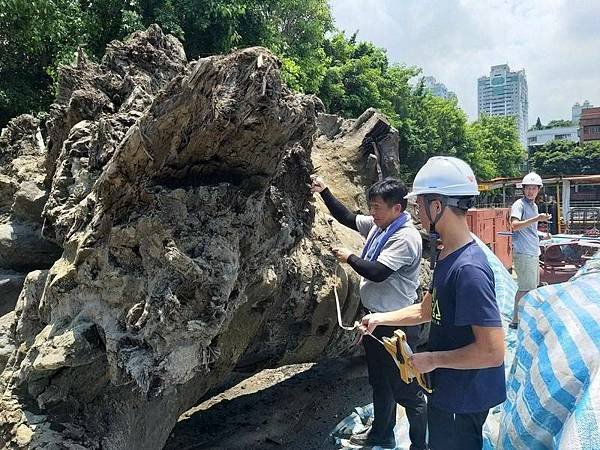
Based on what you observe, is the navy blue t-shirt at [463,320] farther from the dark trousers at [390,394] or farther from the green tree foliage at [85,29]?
the green tree foliage at [85,29]

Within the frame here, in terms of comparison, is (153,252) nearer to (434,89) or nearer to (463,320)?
(463,320)

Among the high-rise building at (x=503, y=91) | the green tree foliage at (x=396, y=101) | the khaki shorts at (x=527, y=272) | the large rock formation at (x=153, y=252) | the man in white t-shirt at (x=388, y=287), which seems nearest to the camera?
the large rock formation at (x=153, y=252)

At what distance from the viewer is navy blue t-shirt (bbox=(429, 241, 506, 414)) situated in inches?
78.7

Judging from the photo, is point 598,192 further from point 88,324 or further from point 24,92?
point 88,324

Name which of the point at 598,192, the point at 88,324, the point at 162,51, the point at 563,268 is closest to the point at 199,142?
the point at 88,324

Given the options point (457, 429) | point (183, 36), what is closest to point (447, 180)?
point (457, 429)

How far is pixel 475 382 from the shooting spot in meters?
2.18

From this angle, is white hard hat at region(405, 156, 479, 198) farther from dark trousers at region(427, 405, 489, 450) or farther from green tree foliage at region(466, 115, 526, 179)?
green tree foliage at region(466, 115, 526, 179)

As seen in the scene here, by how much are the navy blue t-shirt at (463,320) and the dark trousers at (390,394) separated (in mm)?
842

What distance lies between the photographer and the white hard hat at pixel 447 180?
7.03 feet

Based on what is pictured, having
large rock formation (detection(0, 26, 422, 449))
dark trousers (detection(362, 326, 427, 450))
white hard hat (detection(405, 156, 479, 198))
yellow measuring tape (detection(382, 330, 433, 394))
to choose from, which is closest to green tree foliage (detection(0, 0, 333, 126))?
large rock formation (detection(0, 26, 422, 449))

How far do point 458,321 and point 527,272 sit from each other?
370 centimetres

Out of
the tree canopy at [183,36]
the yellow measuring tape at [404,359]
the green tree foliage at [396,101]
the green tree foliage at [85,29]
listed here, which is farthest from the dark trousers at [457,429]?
the green tree foliage at [396,101]

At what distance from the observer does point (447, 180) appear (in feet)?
7.06
